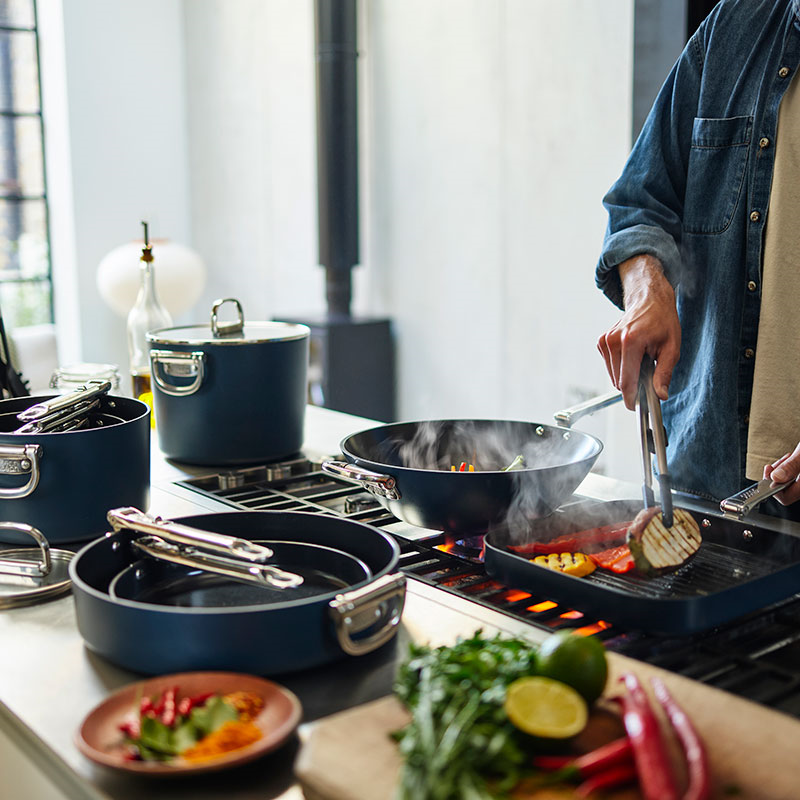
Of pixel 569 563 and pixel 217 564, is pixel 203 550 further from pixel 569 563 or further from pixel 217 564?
pixel 569 563

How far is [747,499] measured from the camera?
1160 mm

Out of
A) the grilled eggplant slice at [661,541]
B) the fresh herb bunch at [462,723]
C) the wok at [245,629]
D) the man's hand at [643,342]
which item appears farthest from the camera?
the man's hand at [643,342]

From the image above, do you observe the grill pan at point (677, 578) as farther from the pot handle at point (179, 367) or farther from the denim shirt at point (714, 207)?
the pot handle at point (179, 367)

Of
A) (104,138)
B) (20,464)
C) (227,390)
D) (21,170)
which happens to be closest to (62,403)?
(20,464)

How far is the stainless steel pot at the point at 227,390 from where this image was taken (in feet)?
5.28

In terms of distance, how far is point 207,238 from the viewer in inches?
229

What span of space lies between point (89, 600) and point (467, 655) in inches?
13.8

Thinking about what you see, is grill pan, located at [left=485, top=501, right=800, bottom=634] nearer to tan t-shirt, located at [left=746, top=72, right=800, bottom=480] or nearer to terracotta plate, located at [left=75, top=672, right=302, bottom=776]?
terracotta plate, located at [left=75, top=672, right=302, bottom=776]

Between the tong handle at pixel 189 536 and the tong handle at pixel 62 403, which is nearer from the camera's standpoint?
the tong handle at pixel 189 536

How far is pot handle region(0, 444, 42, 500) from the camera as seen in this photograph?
1.20m

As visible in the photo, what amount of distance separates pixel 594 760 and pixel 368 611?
0.89ft

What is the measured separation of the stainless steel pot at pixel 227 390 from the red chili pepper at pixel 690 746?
99 cm

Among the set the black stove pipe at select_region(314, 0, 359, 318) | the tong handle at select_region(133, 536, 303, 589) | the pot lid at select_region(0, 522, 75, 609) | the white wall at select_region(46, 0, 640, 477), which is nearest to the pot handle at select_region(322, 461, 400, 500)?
the tong handle at select_region(133, 536, 303, 589)

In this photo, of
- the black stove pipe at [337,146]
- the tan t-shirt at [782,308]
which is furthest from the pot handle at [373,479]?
the black stove pipe at [337,146]
